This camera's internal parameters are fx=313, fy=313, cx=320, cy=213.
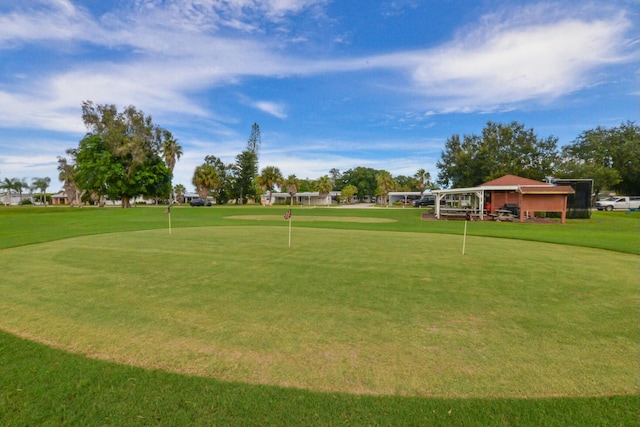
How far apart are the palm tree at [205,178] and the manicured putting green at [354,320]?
7078cm

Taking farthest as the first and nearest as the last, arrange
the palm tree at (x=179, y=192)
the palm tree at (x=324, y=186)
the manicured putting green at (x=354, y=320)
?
the palm tree at (x=179, y=192)
the palm tree at (x=324, y=186)
the manicured putting green at (x=354, y=320)

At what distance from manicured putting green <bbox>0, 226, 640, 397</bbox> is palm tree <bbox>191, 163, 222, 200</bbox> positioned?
7078 cm

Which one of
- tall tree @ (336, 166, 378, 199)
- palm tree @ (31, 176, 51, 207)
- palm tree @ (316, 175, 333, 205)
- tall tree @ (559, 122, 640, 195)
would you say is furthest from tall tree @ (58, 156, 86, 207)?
tall tree @ (559, 122, 640, 195)

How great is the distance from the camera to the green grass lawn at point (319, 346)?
260 cm

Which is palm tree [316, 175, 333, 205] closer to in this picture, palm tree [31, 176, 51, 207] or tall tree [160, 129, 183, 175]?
tall tree [160, 129, 183, 175]

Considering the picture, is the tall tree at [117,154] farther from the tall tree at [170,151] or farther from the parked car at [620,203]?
the parked car at [620,203]

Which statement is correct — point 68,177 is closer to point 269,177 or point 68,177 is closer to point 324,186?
point 269,177

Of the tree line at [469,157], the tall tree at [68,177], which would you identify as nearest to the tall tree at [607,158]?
the tree line at [469,157]

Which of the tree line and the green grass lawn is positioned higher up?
the tree line

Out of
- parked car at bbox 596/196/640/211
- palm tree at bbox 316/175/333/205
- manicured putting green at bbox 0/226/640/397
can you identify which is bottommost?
manicured putting green at bbox 0/226/640/397

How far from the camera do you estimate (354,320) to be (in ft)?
14.7

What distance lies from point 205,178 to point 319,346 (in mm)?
77868

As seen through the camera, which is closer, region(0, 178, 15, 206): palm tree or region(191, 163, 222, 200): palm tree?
region(191, 163, 222, 200): palm tree

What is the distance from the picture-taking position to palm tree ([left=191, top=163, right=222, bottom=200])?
7575cm
